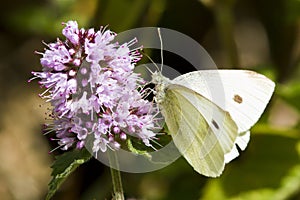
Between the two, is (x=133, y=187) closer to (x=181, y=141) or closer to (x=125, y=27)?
(x=125, y=27)

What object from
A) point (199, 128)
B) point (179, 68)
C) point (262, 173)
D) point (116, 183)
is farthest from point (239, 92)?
point (179, 68)

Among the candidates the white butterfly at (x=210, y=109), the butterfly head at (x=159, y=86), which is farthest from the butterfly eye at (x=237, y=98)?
the butterfly head at (x=159, y=86)

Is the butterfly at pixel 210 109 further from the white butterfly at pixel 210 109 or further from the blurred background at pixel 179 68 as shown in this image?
the blurred background at pixel 179 68

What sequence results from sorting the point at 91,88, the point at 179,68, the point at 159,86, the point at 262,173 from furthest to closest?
the point at 179,68 < the point at 262,173 < the point at 159,86 < the point at 91,88

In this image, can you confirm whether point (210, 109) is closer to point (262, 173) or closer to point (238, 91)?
point (238, 91)

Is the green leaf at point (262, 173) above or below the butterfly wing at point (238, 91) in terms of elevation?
below

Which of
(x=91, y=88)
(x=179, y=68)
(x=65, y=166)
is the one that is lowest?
(x=179, y=68)
